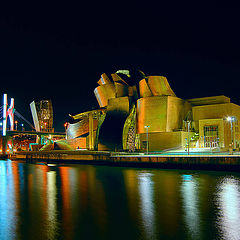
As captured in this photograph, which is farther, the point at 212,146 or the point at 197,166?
the point at 212,146

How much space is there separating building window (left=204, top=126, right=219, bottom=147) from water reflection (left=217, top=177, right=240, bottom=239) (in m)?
22.0

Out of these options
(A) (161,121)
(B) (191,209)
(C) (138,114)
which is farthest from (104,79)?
(B) (191,209)

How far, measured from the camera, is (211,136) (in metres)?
35.0

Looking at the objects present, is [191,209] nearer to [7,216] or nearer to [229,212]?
[229,212]

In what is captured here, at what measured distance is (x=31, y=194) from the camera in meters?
12.9

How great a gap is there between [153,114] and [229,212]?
92.2ft

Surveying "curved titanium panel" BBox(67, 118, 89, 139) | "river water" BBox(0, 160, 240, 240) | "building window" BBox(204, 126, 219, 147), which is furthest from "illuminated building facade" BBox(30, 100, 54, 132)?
"river water" BBox(0, 160, 240, 240)

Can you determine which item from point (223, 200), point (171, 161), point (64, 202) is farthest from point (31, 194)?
point (171, 161)

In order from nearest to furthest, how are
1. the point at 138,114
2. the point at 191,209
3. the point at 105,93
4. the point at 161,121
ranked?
the point at 191,209
the point at 161,121
the point at 138,114
the point at 105,93

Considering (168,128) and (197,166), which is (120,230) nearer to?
(197,166)

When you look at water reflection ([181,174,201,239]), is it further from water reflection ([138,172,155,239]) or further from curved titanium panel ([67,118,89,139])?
curved titanium panel ([67,118,89,139])

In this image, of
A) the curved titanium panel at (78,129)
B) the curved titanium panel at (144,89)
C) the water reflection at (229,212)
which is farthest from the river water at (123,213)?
the curved titanium panel at (78,129)

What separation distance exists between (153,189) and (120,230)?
679 cm

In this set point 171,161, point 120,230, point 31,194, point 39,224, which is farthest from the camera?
point 171,161
